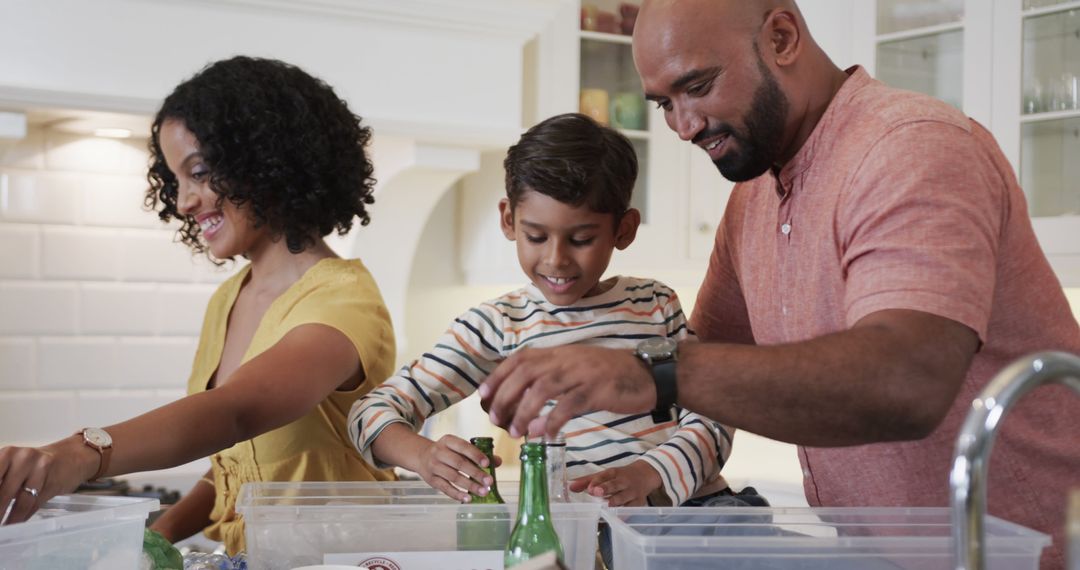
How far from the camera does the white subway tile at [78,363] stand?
2.88 metres

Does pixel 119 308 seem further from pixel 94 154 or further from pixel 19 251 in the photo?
pixel 94 154

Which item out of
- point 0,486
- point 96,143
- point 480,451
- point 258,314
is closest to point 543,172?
point 480,451

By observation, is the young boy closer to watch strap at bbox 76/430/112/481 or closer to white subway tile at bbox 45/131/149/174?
watch strap at bbox 76/430/112/481

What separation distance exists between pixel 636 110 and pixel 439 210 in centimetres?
63

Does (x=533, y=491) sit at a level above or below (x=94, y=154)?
below

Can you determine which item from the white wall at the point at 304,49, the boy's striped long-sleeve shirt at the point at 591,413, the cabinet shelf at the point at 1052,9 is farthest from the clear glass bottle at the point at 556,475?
the cabinet shelf at the point at 1052,9

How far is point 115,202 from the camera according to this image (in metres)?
2.94

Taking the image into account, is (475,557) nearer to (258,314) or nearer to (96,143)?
(258,314)

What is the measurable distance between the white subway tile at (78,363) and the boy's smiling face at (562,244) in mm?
1821

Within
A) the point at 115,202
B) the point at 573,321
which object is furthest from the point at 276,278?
the point at 115,202

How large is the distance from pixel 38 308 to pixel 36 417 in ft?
0.86

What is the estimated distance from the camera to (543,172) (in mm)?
1441

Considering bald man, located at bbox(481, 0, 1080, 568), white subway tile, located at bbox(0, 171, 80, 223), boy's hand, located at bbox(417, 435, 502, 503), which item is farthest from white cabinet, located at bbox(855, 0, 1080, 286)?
white subway tile, located at bbox(0, 171, 80, 223)

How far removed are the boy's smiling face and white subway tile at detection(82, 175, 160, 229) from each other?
1703 millimetres
